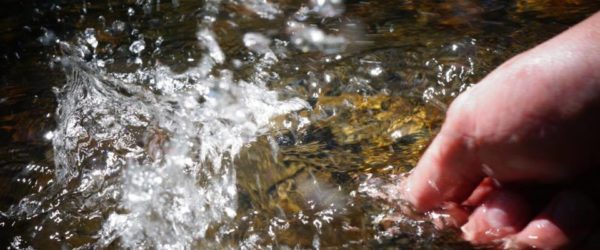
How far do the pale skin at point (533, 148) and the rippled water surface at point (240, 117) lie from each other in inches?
6.4

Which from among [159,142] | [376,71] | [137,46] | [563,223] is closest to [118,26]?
[137,46]

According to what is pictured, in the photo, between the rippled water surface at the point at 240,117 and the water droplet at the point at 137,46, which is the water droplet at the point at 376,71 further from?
the water droplet at the point at 137,46

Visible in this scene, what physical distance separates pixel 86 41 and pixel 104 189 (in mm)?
1379

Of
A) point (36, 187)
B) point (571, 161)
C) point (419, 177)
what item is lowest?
point (36, 187)

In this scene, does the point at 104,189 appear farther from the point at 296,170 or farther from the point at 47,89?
the point at 47,89

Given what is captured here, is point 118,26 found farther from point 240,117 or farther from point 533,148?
point 533,148

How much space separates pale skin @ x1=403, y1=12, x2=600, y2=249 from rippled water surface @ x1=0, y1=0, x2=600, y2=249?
0.16m

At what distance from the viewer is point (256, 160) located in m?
1.83

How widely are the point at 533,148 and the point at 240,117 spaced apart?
3.85 ft

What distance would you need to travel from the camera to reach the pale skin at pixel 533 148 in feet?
3.99

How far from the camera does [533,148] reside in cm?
127

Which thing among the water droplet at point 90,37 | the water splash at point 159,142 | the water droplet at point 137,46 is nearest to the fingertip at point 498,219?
the water splash at point 159,142

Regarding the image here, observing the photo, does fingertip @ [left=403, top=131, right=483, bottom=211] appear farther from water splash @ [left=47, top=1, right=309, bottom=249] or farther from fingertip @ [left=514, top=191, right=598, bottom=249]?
water splash @ [left=47, top=1, right=309, bottom=249]

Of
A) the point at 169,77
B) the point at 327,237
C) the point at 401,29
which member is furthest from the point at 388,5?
the point at 327,237
